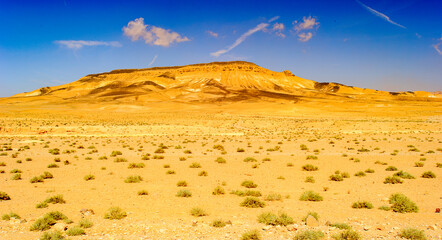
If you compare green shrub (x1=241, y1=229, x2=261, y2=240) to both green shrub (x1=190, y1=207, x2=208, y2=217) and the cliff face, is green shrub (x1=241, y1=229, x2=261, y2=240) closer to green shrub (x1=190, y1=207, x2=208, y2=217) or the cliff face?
green shrub (x1=190, y1=207, x2=208, y2=217)

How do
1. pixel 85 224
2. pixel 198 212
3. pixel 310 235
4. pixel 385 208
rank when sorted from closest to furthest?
1. pixel 310 235
2. pixel 85 224
3. pixel 198 212
4. pixel 385 208

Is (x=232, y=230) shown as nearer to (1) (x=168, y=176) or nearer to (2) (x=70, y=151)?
(1) (x=168, y=176)

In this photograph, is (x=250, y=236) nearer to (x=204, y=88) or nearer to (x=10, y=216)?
(x=10, y=216)

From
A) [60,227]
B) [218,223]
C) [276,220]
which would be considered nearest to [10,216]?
[60,227]

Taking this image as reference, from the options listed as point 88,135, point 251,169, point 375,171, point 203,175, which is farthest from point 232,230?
point 88,135

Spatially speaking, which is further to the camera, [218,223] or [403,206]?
[403,206]

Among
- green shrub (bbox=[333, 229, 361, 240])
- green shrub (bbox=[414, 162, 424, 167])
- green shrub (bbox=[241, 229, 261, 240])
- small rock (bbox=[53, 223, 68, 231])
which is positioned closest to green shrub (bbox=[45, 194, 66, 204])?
small rock (bbox=[53, 223, 68, 231])

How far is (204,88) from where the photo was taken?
491 ft

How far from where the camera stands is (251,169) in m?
19.1

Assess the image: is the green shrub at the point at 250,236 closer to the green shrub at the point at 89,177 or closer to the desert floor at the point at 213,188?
the desert floor at the point at 213,188

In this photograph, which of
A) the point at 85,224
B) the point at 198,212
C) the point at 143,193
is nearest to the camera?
the point at 85,224

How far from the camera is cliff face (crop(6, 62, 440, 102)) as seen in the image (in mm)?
137000

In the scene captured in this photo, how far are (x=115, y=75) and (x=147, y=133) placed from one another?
157933mm

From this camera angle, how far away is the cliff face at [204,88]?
137m
